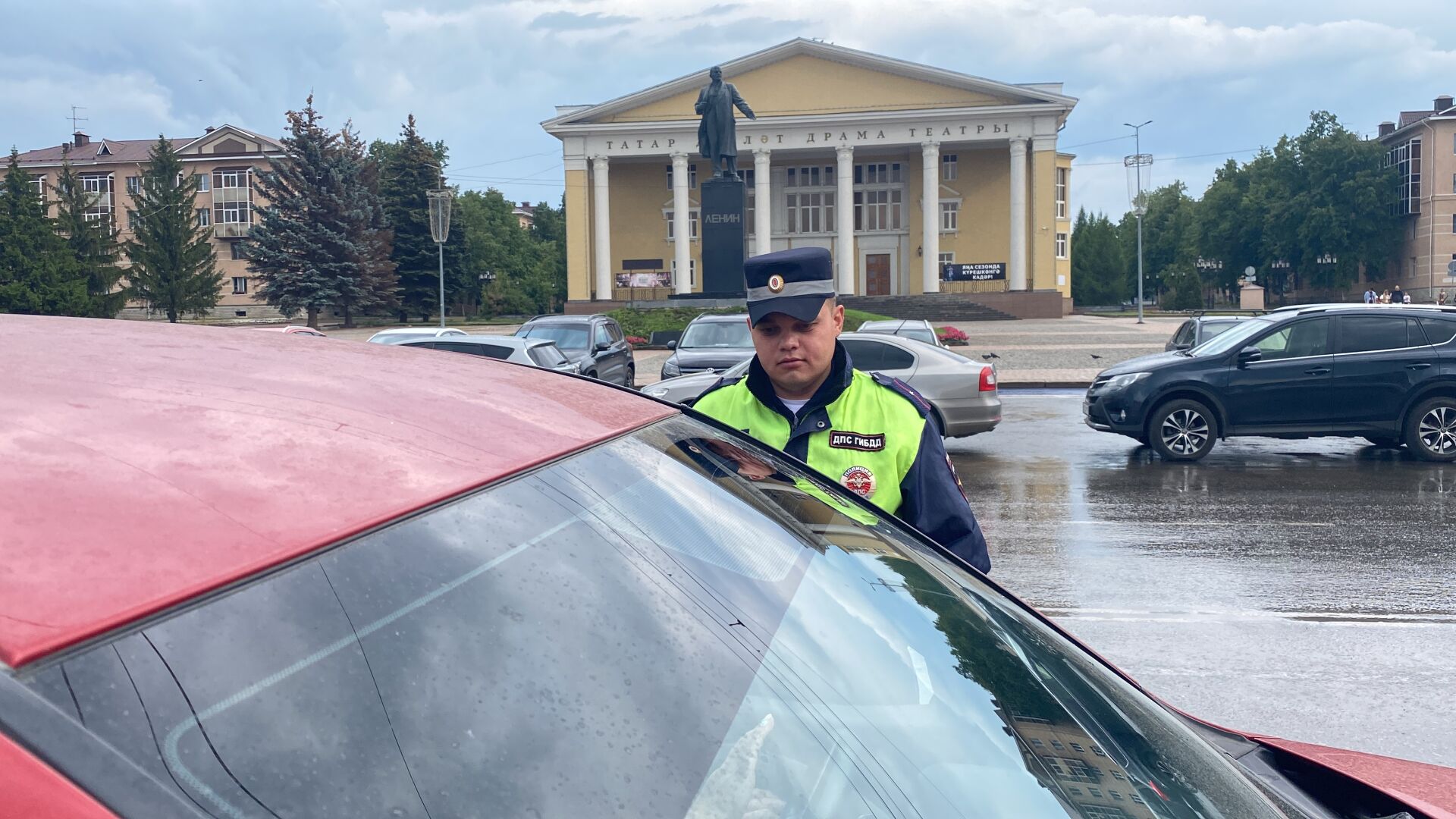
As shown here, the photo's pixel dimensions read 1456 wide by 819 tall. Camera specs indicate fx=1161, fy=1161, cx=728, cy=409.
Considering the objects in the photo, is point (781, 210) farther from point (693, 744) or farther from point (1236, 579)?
point (693, 744)

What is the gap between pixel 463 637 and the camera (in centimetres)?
116

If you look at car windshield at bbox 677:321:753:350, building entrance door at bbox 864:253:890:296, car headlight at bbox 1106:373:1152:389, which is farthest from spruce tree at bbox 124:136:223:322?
car headlight at bbox 1106:373:1152:389

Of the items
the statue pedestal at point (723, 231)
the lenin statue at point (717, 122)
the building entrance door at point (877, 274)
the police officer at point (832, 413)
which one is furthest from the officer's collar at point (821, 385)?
the building entrance door at point (877, 274)

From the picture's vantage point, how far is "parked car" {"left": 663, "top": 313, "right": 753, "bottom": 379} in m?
16.4

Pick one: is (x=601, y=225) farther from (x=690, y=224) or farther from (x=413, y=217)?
(x=413, y=217)

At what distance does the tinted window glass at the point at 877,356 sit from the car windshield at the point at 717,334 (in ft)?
12.1

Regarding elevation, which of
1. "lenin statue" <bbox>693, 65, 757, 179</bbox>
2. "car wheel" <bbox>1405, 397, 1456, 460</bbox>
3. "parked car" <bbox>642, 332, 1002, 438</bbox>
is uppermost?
"lenin statue" <bbox>693, 65, 757, 179</bbox>

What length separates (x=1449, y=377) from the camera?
39.1 ft

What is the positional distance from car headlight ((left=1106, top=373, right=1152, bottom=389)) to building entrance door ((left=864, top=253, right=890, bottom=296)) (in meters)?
52.9

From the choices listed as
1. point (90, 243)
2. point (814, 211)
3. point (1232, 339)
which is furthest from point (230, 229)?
point (1232, 339)

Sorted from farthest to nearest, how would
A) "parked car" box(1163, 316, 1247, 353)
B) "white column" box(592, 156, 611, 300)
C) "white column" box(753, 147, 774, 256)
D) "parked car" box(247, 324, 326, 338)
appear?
1. "white column" box(592, 156, 611, 300)
2. "white column" box(753, 147, 774, 256)
3. "parked car" box(1163, 316, 1247, 353)
4. "parked car" box(247, 324, 326, 338)

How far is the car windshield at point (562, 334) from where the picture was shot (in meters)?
19.2

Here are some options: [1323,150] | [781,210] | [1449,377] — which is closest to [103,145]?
[781,210]

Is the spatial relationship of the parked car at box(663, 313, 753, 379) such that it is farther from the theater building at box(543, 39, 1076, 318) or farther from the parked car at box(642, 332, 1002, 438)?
the theater building at box(543, 39, 1076, 318)
